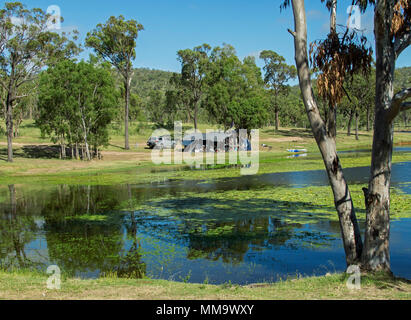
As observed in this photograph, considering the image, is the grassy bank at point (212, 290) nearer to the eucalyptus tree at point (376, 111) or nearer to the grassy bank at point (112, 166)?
the eucalyptus tree at point (376, 111)

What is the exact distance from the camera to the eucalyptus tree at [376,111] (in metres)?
8.41

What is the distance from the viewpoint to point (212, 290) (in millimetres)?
8039

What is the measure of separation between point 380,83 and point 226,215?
32.8ft

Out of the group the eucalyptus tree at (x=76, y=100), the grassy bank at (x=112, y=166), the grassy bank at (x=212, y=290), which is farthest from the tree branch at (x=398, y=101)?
the eucalyptus tree at (x=76, y=100)

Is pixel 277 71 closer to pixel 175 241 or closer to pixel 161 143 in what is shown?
pixel 161 143

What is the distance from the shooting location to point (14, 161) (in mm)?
41688

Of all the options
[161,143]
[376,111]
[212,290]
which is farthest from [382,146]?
[161,143]

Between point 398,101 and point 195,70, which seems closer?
point 398,101

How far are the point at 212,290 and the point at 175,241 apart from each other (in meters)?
5.86

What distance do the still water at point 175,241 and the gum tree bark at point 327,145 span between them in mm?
1835

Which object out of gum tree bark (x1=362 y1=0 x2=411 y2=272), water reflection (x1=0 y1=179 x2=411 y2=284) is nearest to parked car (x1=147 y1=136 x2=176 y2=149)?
water reflection (x1=0 y1=179 x2=411 y2=284)

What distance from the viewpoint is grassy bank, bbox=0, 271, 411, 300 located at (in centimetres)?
724

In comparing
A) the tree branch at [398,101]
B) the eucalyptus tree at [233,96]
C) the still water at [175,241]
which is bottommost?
the still water at [175,241]

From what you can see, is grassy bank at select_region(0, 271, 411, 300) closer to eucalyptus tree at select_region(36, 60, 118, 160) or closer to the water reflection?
the water reflection
